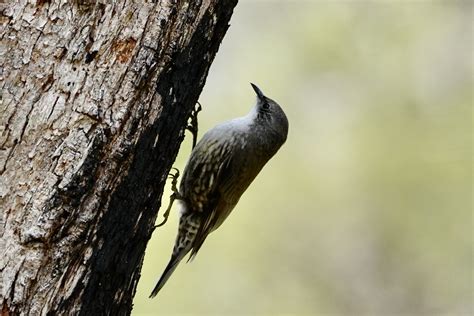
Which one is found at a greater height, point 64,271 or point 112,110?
point 112,110

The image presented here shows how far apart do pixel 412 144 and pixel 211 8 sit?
729cm

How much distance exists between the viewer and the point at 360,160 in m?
9.69

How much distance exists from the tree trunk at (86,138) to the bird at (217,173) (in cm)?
201

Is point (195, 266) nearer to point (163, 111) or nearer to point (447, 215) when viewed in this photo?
point (447, 215)

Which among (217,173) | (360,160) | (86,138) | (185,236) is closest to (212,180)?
(217,173)

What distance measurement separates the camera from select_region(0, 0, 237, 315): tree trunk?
2.41 m

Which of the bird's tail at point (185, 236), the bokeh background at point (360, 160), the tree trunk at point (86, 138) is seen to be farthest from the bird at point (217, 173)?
the bokeh background at point (360, 160)

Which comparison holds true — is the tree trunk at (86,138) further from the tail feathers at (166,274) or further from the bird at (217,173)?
the bird at (217,173)

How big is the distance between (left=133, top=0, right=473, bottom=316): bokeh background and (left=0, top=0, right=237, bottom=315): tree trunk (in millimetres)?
6286

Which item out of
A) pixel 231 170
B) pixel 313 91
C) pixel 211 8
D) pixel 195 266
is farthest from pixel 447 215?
pixel 211 8

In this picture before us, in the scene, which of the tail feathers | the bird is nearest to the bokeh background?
the bird

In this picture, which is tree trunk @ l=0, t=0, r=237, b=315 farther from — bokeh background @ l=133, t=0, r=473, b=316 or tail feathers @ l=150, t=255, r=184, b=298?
bokeh background @ l=133, t=0, r=473, b=316

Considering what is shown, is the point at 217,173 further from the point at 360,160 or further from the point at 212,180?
the point at 360,160

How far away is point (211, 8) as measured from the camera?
2799 mm
